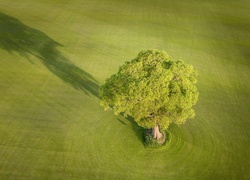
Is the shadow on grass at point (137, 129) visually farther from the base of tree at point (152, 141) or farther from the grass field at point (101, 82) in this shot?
the base of tree at point (152, 141)

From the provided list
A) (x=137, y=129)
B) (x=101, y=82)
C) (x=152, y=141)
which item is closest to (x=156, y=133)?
(x=152, y=141)

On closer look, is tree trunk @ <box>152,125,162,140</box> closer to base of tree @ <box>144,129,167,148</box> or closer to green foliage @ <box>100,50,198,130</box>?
base of tree @ <box>144,129,167,148</box>

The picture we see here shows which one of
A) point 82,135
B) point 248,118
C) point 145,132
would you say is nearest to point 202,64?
point 248,118

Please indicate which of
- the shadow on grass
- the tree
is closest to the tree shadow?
Result: the shadow on grass

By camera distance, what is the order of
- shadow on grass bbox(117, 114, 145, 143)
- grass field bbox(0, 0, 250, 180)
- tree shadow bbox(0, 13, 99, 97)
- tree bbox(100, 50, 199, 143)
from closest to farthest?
tree bbox(100, 50, 199, 143)
grass field bbox(0, 0, 250, 180)
shadow on grass bbox(117, 114, 145, 143)
tree shadow bbox(0, 13, 99, 97)

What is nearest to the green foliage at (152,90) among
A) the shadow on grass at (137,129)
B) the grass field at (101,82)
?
the shadow on grass at (137,129)

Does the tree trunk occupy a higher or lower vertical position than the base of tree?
higher

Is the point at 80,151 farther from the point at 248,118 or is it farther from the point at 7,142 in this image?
the point at 248,118

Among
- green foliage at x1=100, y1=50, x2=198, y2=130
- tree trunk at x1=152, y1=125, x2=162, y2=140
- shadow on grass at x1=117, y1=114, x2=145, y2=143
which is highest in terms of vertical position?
green foliage at x1=100, y1=50, x2=198, y2=130
